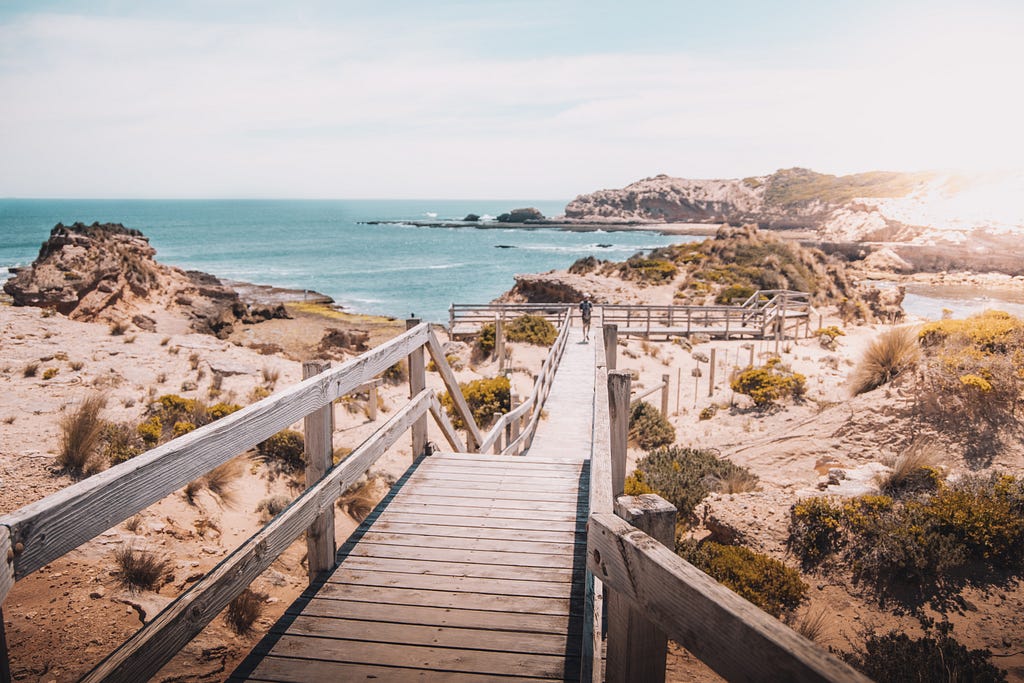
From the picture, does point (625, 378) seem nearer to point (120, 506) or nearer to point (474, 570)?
point (474, 570)

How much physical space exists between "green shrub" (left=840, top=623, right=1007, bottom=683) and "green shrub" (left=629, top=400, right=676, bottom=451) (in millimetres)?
7305

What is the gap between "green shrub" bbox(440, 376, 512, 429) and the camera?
13.6m

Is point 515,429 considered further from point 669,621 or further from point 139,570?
point 669,621

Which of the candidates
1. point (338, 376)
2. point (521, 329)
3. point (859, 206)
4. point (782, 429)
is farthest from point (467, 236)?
point (338, 376)

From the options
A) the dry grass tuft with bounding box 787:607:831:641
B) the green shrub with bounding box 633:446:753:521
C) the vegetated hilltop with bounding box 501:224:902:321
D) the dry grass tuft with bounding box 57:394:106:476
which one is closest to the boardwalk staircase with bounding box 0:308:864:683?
the dry grass tuft with bounding box 787:607:831:641

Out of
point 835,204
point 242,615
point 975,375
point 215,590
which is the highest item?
point 835,204

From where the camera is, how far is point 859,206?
87750mm

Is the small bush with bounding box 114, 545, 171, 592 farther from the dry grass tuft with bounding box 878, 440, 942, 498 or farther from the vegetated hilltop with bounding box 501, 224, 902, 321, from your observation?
the vegetated hilltop with bounding box 501, 224, 902, 321

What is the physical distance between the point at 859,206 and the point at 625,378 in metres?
98.9

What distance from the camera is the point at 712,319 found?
26.5 m

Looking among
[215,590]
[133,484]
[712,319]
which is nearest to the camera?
[133,484]

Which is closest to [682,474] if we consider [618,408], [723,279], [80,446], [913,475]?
[913,475]

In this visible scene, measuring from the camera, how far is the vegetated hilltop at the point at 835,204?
183ft

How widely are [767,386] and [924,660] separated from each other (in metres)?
10.8
